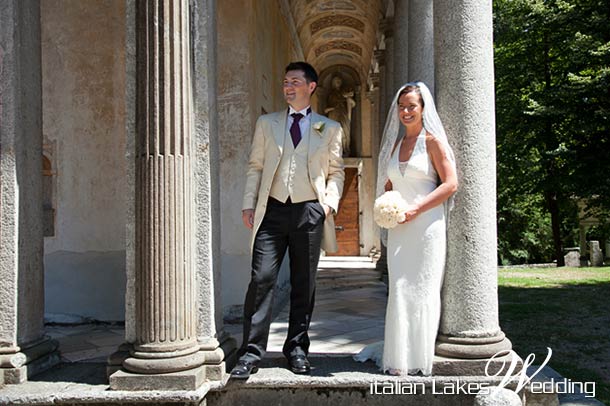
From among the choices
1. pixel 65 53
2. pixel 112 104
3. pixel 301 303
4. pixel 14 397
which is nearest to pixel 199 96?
pixel 301 303

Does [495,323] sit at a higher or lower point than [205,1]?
lower

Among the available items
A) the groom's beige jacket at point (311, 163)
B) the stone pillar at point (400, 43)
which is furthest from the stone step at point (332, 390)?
the stone pillar at point (400, 43)

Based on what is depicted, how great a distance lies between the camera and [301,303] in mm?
3896

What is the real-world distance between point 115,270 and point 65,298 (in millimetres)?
719

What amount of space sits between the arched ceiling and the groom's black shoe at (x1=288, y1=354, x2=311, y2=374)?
8.64m

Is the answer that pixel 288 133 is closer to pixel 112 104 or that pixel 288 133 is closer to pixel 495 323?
pixel 495 323

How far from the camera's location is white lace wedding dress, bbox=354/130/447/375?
3.73 m

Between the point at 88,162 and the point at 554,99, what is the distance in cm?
1036

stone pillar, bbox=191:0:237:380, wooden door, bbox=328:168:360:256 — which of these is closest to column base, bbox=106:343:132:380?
stone pillar, bbox=191:0:237:380

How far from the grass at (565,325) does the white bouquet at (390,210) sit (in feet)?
7.43

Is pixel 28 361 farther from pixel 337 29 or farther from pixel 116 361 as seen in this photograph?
pixel 337 29

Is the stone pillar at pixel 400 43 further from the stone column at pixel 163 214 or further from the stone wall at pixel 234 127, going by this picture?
the stone column at pixel 163 214

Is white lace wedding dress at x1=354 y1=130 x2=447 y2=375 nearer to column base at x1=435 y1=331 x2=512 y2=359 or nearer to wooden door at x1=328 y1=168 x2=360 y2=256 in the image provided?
column base at x1=435 y1=331 x2=512 y2=359

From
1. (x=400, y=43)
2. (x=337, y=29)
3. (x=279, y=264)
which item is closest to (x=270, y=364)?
(x=279, y=264)
